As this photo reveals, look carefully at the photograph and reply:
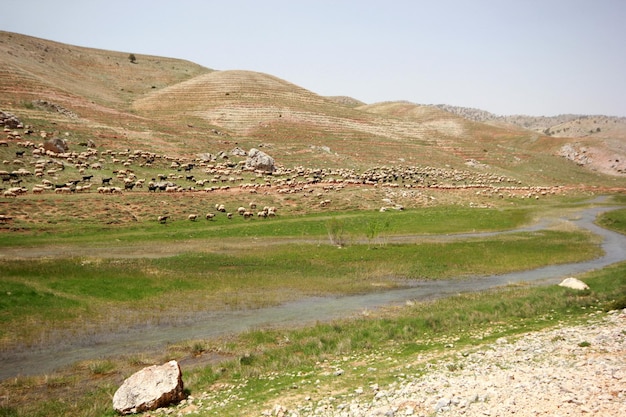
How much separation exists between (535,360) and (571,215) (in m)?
76.9

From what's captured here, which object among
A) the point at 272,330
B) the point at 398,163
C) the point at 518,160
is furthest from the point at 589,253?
the point at 518,160

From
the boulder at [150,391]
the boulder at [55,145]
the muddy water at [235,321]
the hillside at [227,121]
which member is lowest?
the muddy water at [235,321]

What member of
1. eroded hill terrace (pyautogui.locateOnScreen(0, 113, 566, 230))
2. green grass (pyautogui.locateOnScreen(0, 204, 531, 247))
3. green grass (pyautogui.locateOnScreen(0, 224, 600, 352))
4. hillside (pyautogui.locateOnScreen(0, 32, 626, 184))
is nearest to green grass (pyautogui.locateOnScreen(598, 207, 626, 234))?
green grass (pyautogui.locateOnScreen(0, 204, 531, 247))

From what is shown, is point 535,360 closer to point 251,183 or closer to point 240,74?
point 251,183

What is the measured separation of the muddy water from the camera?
74.2ft

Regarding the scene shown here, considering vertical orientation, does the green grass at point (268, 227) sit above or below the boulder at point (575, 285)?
below

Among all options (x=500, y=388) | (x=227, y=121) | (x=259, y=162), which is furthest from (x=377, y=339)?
(x=227, y=121)

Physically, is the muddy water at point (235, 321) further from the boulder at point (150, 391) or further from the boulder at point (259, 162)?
the boulder at point (259, 162)

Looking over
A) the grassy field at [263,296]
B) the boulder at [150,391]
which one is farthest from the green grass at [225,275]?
the boulder at [150,391]

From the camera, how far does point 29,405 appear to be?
57.5ft

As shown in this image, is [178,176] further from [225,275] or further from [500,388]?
[500,388]

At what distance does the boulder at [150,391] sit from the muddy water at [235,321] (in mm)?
7129

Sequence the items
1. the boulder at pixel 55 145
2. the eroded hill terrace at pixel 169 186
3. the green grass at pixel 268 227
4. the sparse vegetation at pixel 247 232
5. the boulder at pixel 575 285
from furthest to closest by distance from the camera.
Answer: the boulder at pixel 55 145, the eroded hill terrace at pixel 169 186, the green grass at pixel 268 227, the boulder at pixel 575 285, the sparse vegetation at pixel 247 232

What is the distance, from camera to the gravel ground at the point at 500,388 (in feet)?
43.5
